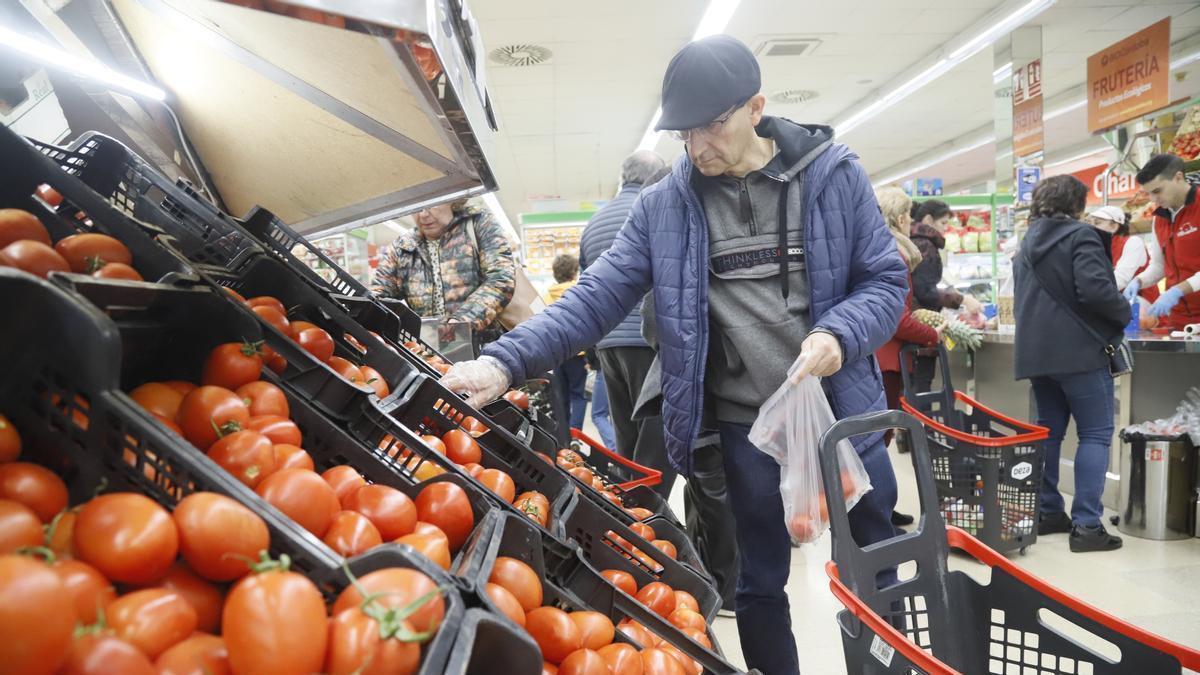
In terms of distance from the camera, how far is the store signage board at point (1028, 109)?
7086 mm

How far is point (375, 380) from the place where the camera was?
5.22ft

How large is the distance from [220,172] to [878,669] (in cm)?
231

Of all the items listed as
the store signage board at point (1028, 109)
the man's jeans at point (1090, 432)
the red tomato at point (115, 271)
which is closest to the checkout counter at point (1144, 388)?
the man's jeans at point (1090, 432)

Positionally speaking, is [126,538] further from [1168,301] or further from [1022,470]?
[1168,301]

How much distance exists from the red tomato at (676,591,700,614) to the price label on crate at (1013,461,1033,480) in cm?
258

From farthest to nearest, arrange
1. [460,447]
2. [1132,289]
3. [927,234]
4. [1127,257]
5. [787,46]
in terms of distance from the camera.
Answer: [787,46]
[1127,257]
[1132,289]
[927,234]
[460,447]

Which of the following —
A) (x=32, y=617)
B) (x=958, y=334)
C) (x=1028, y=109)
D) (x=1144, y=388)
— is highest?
(x=1028, y=109)

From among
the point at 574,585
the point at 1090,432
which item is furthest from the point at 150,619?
the point at 1090,432

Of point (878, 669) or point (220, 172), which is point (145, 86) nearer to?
point (220, 172)

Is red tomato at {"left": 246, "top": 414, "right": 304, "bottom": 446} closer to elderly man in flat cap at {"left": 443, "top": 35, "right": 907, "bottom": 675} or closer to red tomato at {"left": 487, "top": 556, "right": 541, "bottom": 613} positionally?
red tomato at {"left": 487, "top": 556, "right": 541, "bottom": 613}

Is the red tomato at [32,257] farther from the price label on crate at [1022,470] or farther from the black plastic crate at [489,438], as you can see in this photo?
the price label on crate at [1022,470]

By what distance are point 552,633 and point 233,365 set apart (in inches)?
24.4

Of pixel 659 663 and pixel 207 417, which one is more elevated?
pixel 207 417

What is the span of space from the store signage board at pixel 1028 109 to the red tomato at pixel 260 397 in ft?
25.6
